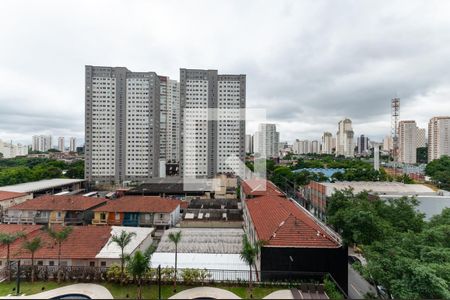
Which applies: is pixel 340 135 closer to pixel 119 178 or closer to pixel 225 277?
pixel 119 178

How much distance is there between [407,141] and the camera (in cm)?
8056

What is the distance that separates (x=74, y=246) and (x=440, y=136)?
295ft

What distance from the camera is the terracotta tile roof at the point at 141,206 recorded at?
69.6 ft

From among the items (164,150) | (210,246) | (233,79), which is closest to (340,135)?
(233,79)

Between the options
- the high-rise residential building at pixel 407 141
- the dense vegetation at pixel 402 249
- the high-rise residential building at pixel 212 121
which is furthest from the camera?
the high-rise residential building at pixel 407 141

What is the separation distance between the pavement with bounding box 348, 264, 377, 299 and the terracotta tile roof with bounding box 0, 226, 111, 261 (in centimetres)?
1360

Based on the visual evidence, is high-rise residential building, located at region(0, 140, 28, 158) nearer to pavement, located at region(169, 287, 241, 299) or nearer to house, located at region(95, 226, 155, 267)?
house, located at region(95, 226, 155, 267)

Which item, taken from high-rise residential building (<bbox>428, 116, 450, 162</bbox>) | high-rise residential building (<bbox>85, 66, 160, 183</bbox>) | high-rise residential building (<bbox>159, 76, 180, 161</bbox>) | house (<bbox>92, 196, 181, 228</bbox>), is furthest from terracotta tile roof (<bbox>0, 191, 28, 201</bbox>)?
high-rise residential building (<bbox>428, 116, 450, 162</bbox>)

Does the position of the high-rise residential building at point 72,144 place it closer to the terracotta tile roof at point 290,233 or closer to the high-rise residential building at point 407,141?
the terracotta tile roof at point 290,233

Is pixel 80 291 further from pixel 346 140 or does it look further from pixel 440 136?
pixel 346 140

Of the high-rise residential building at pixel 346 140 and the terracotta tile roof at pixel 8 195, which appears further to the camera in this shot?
the high-rise residential building at pixel 346 140

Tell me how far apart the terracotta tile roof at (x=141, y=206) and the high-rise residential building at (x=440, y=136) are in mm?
80878

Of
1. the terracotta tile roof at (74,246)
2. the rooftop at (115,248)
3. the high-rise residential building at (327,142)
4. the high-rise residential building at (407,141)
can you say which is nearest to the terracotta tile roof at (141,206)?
the rooftop at (115,248)

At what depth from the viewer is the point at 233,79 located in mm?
51656
